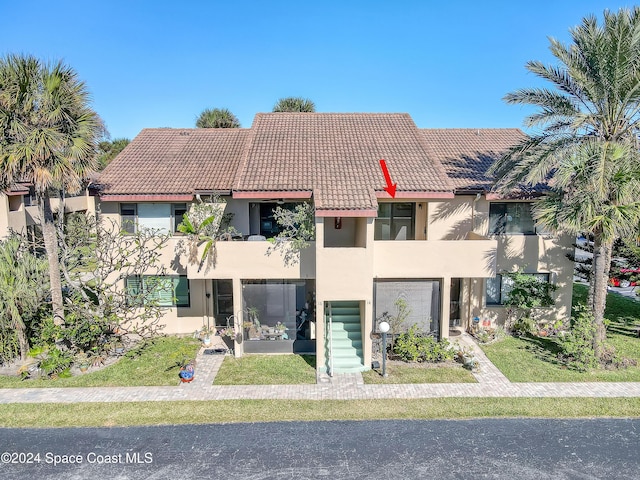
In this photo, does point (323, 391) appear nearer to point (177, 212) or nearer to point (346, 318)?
point (346, 318)

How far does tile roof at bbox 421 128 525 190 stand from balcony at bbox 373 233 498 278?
10.9 ft

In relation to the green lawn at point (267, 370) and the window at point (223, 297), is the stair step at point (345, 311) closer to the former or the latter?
the green lawn at point (267, 370)

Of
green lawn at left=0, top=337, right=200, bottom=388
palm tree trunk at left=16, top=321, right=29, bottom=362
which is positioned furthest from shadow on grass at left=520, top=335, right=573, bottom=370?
palm tree trunk at left=16, top=321, right=29, bottom=362

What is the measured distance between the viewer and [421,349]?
1659cm

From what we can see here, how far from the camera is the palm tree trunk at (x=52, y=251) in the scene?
15766 millimetres

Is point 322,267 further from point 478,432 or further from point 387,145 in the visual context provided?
point 387,145

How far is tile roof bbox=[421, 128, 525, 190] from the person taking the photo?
19.6m

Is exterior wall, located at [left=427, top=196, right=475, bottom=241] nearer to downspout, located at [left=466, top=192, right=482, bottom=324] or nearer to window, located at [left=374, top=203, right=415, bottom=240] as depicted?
downspout, located at [left=466, top=192, right=482, bottom=324]

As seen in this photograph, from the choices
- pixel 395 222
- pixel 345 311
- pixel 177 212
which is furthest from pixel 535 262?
pixel 177 212

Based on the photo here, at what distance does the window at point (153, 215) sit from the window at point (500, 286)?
14507mm

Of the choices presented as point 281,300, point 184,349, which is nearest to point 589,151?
point 281,300

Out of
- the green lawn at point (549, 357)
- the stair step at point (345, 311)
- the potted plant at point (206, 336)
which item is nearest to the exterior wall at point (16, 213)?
the potted plant at point (206, 336)

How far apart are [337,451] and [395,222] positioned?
11.2 metres

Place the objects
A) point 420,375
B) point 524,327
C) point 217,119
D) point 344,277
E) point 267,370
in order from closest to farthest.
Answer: point 420,375
point 344,277
point 267,370
point 524,327
point 217,119
